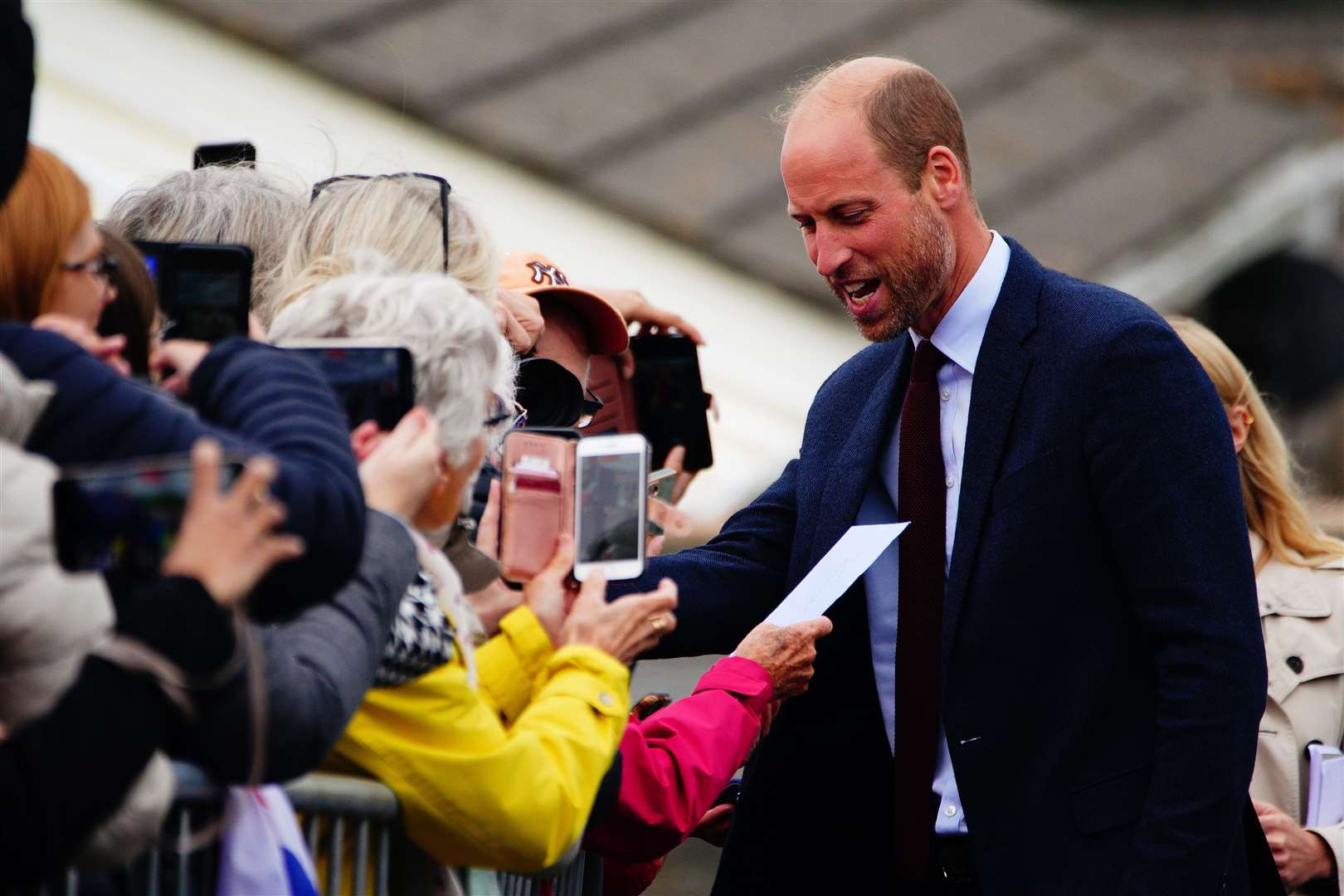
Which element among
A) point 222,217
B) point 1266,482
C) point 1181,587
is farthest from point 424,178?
point 1266,482

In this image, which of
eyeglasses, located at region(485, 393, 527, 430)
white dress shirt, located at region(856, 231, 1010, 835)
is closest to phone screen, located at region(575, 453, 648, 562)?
eyeglasses, located at region(485, 393, 527, 430)

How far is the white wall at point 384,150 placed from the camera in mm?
7590

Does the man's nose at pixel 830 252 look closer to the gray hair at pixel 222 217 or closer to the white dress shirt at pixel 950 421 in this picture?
the white dress shirt at pixel 950 421

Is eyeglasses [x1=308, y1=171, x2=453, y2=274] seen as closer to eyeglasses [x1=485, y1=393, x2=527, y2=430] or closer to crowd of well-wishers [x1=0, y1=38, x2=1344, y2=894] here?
crowd of well-wishers [x1=0, y1=38, x2=1344, y2=894]

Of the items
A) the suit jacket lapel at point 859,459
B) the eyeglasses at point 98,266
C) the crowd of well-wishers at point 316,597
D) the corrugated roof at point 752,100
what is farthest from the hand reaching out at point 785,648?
the corrugated roof at point 752,100

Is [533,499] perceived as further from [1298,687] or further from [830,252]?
[1298,687]

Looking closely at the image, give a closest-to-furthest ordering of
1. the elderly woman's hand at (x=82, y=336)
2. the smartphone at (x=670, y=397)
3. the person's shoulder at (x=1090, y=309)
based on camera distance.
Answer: the elderly woman's hand at (x=82, y=336) → the person's shoulder at (x=1090, y=309) → the smartphone at (x=670, y=397)

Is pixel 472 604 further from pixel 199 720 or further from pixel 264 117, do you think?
pixel 264 117

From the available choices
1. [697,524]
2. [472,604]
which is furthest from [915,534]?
[697,524]

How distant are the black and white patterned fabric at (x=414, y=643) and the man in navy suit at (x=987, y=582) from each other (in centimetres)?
92

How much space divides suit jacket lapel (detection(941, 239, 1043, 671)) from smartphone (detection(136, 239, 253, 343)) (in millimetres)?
1169

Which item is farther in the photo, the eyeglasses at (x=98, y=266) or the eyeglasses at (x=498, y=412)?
the eyeglasses at (x=498, y=412)

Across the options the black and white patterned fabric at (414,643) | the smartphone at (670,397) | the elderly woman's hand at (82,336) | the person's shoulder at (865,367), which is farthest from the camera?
the smartphone at (670,397)

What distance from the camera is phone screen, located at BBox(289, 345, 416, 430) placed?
2322 mm
